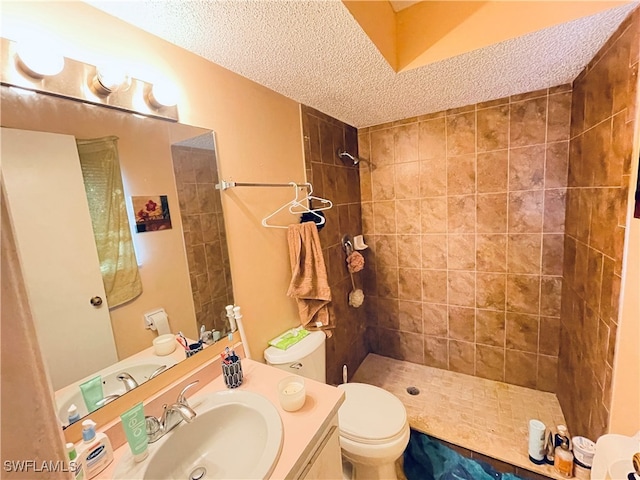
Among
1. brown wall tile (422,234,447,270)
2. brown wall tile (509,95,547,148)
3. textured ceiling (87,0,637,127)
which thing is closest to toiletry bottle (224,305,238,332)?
textured ceiling (87,0,637,127)

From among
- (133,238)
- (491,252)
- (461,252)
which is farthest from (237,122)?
(491,252)

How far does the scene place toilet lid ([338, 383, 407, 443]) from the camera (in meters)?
1.35

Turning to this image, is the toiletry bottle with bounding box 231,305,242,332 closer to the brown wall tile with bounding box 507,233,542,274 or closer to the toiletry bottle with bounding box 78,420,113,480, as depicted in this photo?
the toiletry bottle with bounding box 78,420,113,480

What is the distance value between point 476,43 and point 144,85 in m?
1.36

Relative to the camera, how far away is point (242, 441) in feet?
3.21

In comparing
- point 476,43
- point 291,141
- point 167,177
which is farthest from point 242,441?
point 476,43

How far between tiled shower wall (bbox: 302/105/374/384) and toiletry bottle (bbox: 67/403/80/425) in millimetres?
1295

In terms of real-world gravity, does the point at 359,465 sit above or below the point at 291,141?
below

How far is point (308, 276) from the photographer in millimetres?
1601

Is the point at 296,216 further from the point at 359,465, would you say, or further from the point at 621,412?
the point at 621,412

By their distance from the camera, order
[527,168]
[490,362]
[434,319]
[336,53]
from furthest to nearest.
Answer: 1. [434,319]
2. [490,362]
3. [527,168]
4. [336,53]

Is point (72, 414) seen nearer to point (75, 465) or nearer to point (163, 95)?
point (75, 465)

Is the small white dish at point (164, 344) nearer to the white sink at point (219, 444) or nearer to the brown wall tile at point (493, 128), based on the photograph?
the white sink at point (219, 444)

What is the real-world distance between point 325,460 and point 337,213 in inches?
59.4
